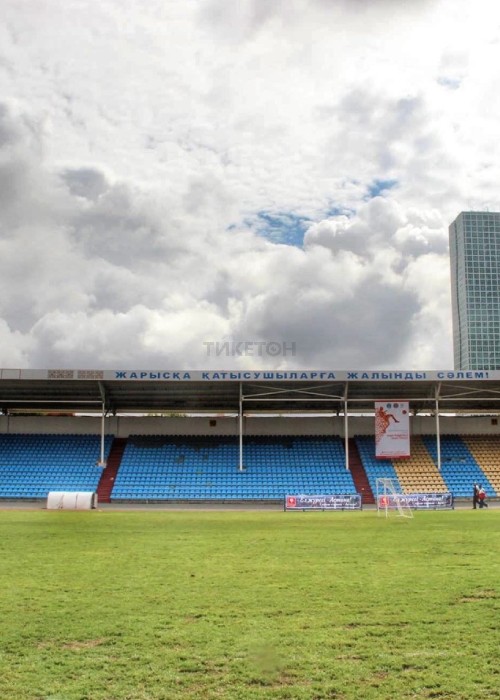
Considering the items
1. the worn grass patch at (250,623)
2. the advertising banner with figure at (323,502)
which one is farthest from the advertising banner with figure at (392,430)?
the worn grass patch at (250,623)

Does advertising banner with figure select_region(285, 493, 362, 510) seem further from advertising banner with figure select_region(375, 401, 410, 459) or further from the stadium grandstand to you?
advertising banner with figure select_region(375, 401, 410, 459)

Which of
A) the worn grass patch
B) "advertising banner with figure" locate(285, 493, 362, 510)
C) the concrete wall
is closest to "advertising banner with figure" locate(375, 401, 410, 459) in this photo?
"advertising banner with figure" locate(285, 493, 362, 510)

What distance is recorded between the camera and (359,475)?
4738 centimetres

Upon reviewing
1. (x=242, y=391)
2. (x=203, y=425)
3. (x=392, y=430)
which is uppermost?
(x=242, y=391)

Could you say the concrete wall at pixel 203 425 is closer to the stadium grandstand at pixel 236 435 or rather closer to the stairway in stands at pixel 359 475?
the stadium grandstand at pixel 236 435

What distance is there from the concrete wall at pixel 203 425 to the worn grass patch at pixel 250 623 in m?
37.2

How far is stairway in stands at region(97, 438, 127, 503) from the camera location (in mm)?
44284

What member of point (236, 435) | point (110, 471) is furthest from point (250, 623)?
point (236, 435)

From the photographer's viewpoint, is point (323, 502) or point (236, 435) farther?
point (236, 435)

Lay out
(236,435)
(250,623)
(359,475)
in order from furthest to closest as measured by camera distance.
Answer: (236,435)
(359,475)
(250,623)

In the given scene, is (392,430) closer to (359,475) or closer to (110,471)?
(359,475)

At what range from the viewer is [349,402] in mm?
50969

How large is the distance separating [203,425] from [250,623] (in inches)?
1771

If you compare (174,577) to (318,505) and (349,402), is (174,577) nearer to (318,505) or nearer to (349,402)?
(318,505)
